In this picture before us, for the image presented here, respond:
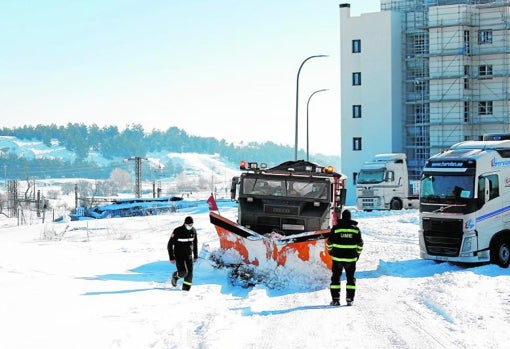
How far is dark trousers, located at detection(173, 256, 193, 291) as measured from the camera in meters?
15.4

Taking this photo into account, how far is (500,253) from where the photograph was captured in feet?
64.8

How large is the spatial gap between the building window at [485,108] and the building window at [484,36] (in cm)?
555

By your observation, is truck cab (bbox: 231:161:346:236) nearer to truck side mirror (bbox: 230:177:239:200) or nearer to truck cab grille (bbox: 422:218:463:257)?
truck side mirror (bbox: 230:177:239:200)

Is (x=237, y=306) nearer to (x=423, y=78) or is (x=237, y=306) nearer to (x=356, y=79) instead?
(x=423, y=78)

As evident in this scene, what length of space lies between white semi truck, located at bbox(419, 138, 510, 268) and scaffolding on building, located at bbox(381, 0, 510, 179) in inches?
1852

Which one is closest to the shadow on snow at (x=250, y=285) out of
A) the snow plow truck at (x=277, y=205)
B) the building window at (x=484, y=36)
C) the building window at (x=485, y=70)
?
the snow plow truck at (x=277, y=205)

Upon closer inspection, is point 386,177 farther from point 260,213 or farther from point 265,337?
point 265,337

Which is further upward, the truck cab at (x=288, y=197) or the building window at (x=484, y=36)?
the building window at (x=484, y=36)

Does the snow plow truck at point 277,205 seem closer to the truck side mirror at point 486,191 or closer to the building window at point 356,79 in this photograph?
the truck side mirror at point 486,191

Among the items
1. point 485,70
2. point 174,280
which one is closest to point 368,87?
point 485,70

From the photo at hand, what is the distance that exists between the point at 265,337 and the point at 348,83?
196ft

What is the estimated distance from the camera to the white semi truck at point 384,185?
4397 centimetres

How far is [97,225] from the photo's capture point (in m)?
40.5

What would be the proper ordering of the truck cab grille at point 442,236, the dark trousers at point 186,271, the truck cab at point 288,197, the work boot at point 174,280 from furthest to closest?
1. the truck cab grille at point 442,236
2. the truck cab at point 288,197
3. the work boot at point 174,280
4. the dark trousers at point 186,271
